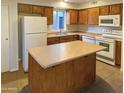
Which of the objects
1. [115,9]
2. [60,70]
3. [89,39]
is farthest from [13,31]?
[115,9]

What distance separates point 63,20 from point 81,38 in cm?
115

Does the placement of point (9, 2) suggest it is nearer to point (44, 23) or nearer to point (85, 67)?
point (44, 23)

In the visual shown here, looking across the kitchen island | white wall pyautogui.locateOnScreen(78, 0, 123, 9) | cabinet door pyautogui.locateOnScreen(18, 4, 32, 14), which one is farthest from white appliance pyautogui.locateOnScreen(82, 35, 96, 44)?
cabinet door pyautogui.locateOnScreen(18, 4, 32, 14)

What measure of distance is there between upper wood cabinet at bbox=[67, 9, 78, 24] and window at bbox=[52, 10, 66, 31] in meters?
0.29

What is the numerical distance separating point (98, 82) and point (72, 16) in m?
3.44

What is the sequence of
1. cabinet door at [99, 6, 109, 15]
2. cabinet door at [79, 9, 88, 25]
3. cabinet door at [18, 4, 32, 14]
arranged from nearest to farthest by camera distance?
cabinet door at [18, 4, 32, 14] < cabinet door at [99, 6, 109, 15] < cabinet door at [79, 9, 88, 25]

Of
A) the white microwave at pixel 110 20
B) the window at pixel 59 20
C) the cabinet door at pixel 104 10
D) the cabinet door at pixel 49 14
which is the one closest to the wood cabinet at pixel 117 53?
the white microwave at pixel 110 20

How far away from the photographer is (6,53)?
4258 millimetres

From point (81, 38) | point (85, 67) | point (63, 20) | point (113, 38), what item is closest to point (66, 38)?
point (81, 38)

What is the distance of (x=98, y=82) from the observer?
144 inches

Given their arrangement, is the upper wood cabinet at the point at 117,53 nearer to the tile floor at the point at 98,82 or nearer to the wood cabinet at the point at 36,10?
the tile floor at the point at 98,82

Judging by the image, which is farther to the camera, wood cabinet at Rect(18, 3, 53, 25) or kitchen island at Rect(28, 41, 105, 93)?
wood cabinet at Rect(18, 3, 53, 25)

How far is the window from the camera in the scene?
6204mm

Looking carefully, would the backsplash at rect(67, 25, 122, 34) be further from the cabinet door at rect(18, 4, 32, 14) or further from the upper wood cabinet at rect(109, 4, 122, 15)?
the cabinet door at rect(18, 4, 32, 14)
